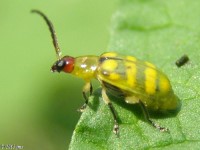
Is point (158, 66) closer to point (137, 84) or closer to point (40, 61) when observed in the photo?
point (137, 84)

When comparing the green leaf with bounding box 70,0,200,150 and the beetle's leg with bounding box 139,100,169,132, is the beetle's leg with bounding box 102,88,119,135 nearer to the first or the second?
the green leaf with bounding box 70,0,200,150

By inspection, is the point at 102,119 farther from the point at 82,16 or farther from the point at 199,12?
the point at 82,16

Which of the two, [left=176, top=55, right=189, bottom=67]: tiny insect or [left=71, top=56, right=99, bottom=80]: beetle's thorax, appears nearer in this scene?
[left=71, top=56, right=99, bottom=80]: beetle's thorax

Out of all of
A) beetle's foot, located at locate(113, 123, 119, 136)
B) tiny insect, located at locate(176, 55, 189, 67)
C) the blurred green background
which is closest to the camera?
beetle's foot, located at locate(113, 123, 119, 136)

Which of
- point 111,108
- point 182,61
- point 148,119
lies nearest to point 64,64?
point 111,108

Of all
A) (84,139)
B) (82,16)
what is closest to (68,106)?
(82,16)

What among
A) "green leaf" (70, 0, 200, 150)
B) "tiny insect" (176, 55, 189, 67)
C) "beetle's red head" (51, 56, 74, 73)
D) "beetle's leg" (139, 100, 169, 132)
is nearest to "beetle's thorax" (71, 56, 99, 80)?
"beetle's red head" (51, 56, 74, 73)
